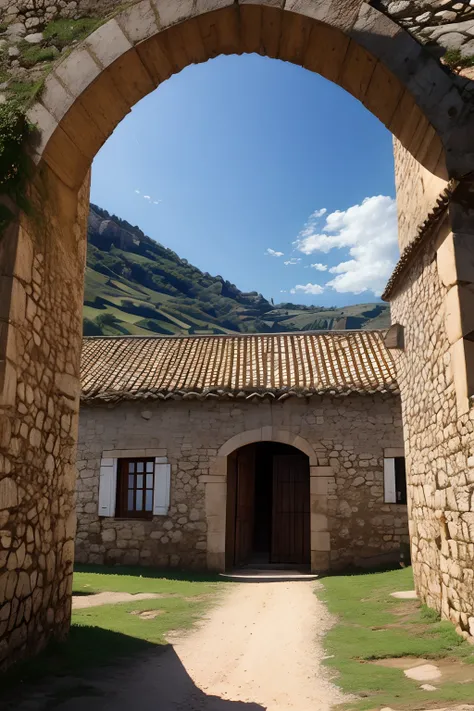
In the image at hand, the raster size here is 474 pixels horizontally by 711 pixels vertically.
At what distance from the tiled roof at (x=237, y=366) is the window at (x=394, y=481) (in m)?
1.47

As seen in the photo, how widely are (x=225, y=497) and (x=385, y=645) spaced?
702 centimetres

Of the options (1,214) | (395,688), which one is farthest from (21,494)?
(395,688)

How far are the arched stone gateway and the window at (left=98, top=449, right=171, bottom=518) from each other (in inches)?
271

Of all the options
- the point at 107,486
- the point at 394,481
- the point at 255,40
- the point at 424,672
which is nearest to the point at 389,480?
the point at 394,481

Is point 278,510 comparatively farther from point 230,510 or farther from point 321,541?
point 321,541

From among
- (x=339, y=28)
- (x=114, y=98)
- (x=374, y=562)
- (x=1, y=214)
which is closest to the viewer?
(x=1, y=214)

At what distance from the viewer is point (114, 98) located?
459 centimetres

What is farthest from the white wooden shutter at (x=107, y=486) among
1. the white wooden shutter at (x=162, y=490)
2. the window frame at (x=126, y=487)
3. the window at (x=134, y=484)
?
the white wooden shutter at (x=162, y=490)

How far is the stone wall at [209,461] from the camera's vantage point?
440 inches

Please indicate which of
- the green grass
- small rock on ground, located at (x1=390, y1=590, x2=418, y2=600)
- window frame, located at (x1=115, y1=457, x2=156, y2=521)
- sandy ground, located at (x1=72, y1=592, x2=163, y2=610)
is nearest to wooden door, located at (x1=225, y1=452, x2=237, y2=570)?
window frame, located at (x1=115, y1=457, x2=156, y2=521)

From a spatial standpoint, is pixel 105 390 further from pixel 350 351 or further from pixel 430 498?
pixel 430 498

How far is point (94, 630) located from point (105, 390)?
743 centimetres

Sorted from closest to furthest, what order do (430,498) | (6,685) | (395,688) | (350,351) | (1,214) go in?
1. (6,685)
2. (395,688)
3. (1,214)
4. (430,498)
5. (350,351)

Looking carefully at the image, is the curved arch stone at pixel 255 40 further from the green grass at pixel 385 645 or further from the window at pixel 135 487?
the window at pixel 135 487
